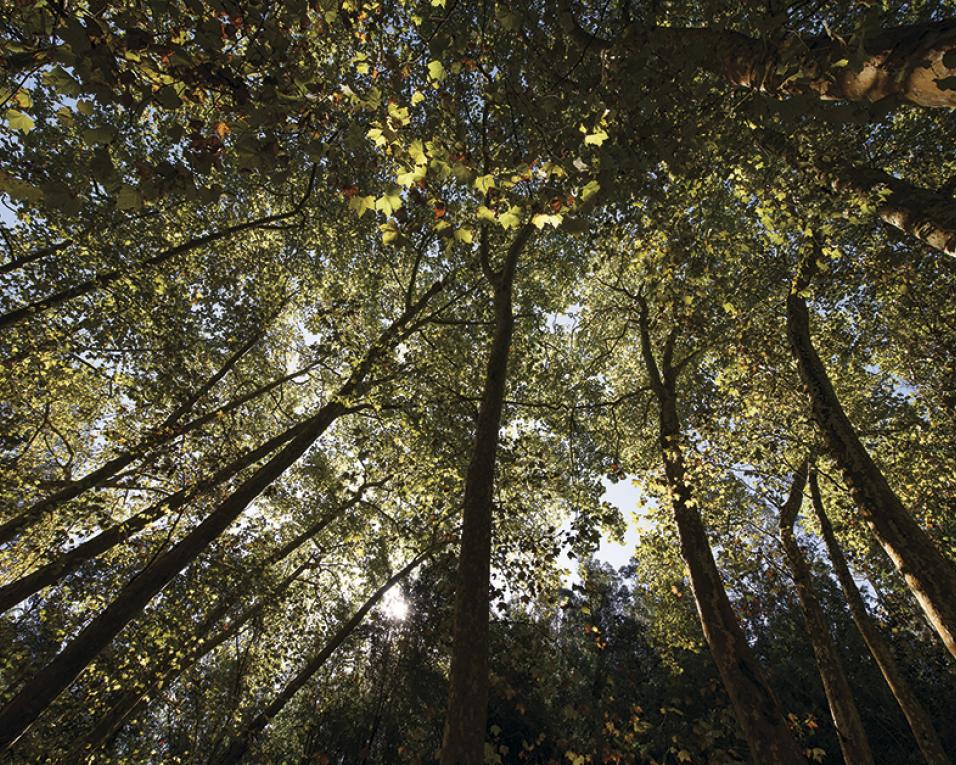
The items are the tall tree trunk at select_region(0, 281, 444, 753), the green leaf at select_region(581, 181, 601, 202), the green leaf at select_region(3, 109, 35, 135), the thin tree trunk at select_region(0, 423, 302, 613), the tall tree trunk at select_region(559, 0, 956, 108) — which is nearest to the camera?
the green leaf at select_region(3, 109, 35, 135)

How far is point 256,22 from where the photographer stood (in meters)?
3.58

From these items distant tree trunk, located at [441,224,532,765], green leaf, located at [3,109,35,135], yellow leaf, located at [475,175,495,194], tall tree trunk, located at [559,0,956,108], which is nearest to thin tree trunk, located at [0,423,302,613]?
distant tree trunk, located at [441,224,532,765]

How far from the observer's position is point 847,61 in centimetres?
300

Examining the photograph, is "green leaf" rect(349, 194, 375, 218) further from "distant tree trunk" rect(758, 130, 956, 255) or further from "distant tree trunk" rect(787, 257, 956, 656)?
"distant tree trunk" rect(787, 257, 956, 656)

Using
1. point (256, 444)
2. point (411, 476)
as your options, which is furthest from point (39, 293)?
point (411, 476)

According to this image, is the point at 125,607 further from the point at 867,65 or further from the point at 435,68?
the point at 867,65

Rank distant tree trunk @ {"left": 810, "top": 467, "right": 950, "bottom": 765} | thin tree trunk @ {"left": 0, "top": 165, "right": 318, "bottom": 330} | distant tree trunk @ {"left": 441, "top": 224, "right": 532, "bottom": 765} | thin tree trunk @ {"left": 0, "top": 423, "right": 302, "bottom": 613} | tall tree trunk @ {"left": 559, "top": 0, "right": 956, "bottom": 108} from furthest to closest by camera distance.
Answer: distant tree trunk @ {"left": 810, "top": 467, "right": 950, "bottom": 765} → thin tree trunk @ {"left": 0, "top": 165, "right": 318, "bottom": 330} → thin tree trunk @ {"left": 0, "top": 423, "right": 302, "bottom": 613} → distant tree trunk @ {"left": 441, "top": 224, "right": 532, "bottom": 765} → tall tree trunk @ {"left": 559, "top": 0, "right": 956, "bottom": 108}

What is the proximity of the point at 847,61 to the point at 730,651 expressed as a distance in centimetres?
796

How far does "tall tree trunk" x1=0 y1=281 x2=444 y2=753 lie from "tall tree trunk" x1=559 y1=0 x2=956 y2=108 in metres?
6.86

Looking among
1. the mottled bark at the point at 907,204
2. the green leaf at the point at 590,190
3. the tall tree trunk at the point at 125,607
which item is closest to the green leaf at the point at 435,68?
the green leaf at the point at 590,190

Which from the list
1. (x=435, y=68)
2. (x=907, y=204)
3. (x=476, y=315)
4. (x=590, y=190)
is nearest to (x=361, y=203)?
(x=435, y=68)

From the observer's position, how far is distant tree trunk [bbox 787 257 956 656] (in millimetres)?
6098

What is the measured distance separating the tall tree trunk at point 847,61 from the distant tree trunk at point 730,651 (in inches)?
212

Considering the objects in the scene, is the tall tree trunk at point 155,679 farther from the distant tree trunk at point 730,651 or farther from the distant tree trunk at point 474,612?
the distant tree trunk at point 730,651
